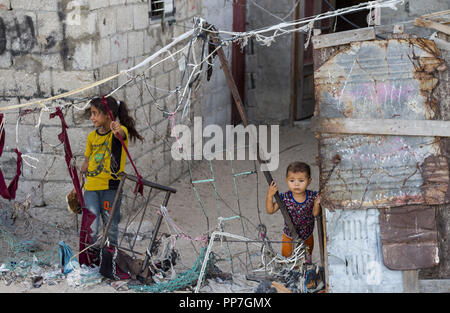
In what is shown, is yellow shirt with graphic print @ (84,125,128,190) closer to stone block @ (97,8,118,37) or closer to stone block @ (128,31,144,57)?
stone block @ (97,8,118,37)

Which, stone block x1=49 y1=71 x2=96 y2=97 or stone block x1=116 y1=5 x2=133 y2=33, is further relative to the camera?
stone block x1=116 y1=5 x2=133 y2=33

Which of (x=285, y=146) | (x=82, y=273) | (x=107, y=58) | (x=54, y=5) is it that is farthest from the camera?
(x=285, y=146)

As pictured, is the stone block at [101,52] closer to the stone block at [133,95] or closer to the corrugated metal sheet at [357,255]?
the stone block at [133,95]

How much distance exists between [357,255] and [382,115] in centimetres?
89

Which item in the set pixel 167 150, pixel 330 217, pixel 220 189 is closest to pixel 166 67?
pixel 167 150

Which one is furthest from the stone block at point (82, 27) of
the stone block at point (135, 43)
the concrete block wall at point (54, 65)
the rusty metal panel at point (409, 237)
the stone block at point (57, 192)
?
the rusty metal panel at point (409, 237)

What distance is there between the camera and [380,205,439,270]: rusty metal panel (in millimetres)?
4047

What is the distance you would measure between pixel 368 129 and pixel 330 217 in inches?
23.7

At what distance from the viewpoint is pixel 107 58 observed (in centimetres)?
598

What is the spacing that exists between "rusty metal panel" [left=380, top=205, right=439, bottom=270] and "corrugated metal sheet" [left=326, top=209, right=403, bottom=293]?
5 cm

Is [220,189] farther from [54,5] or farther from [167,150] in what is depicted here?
[54,5]

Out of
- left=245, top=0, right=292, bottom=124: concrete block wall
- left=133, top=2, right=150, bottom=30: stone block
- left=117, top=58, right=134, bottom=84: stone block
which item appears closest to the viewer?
left=117, top=58, right=134, bottom=84: stone block

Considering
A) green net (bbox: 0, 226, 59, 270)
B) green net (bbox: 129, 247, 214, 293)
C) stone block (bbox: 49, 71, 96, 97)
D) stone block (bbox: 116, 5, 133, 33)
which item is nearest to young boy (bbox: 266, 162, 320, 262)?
green net (bbox: 129, 247, 214, 293)

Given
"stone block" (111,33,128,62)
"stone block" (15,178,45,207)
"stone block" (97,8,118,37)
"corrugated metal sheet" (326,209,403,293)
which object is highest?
"stone block" (97,8,118,37)
